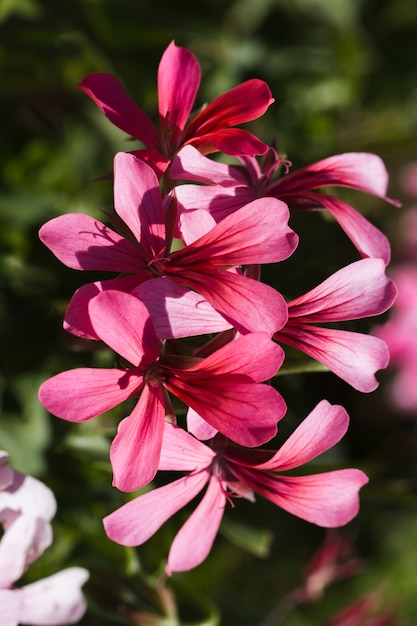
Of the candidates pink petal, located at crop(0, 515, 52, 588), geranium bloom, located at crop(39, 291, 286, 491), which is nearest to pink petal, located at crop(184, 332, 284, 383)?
geranium bloom, located at crop(39, 291, 286, 491)

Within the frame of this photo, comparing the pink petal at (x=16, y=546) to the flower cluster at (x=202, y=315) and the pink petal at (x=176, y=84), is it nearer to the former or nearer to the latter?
the flower cluster at (x=202, y=315)

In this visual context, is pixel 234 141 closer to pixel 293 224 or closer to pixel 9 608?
pixel 293 224

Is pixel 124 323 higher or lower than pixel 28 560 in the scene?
higher

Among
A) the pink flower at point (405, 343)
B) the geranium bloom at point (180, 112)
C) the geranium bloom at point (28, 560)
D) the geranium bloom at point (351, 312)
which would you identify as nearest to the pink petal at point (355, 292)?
the geranium bloom at point (351, 312)

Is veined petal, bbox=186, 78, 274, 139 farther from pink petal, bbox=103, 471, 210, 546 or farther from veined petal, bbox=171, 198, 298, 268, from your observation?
pink petal, bbox=103, 471, 210, 546

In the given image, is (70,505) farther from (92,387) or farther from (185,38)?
(185,38)

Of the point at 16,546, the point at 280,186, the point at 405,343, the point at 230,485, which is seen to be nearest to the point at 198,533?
the point at 230,485

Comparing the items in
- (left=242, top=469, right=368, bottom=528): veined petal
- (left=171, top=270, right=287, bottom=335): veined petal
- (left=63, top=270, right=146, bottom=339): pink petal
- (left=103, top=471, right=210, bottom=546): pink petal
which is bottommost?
(left=103, top=471, right=210, bottom=546): pink petal
